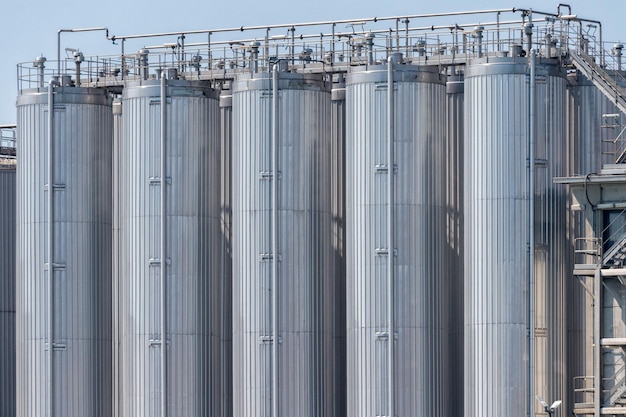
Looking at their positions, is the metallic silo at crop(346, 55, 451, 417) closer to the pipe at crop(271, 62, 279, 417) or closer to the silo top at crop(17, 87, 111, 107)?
the pipe at crop(271, 62, 279, 417)

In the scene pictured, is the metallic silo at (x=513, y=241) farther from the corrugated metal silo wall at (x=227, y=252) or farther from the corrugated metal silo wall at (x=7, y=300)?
the corrugated metal silo wall at (x=7, y=300)

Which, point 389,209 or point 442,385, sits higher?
point 389,209

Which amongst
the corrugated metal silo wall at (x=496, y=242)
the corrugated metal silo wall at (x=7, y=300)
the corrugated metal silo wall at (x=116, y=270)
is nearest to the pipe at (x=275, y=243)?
the corrugated metal silo wall at (x=496, y=242)

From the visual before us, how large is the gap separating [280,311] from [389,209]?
7.11 m

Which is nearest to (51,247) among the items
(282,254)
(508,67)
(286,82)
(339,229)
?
(282,254)

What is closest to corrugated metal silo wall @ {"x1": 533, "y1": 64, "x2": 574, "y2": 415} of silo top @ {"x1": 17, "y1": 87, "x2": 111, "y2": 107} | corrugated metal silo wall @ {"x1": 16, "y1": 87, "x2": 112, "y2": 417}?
corrugated metal silo wall @ {"x1": 16, "y1": 87, "x2": 112, "y2": 417}

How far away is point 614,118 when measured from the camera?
87.1 m

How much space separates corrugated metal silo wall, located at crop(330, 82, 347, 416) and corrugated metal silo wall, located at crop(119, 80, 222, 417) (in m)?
5.80

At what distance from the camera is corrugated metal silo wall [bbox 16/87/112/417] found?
304 feet

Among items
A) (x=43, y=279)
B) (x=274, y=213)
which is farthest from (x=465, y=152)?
(x=43, y=279)

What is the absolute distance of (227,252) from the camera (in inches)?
3622

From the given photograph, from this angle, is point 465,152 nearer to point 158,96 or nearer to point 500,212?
point 500,212

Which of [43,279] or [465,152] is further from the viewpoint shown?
[43,279]

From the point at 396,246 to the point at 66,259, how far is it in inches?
690
